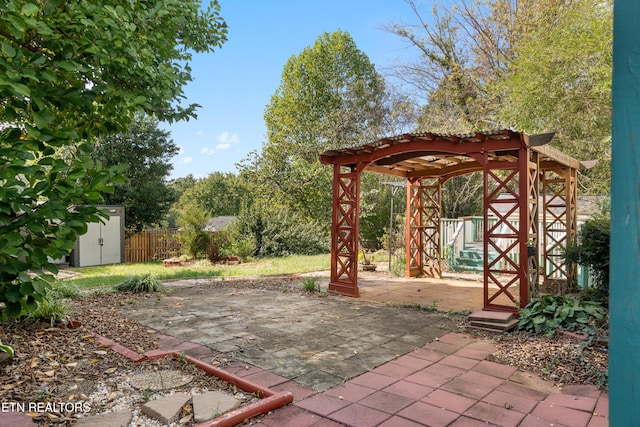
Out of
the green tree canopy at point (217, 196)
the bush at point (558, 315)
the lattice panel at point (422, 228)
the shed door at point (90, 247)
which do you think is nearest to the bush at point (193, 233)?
the shed door at point (90, 247)

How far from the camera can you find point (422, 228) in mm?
10344

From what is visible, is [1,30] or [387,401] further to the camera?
[387,401]

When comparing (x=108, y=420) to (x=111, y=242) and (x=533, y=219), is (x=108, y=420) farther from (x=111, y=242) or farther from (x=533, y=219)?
(x=111, y=242)

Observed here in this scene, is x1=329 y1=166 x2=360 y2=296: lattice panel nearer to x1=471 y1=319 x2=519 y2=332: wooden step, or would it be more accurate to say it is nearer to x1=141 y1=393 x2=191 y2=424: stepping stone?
x1=471 y1=319 x2=519 y2=332: wooden step

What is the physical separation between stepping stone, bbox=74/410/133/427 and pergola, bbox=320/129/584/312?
520cm

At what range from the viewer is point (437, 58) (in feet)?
61.8

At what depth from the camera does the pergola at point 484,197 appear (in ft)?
20.7

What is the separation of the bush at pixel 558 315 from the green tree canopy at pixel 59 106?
501 centimetres

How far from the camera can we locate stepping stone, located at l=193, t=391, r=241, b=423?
309cm

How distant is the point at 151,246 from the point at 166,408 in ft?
51.3

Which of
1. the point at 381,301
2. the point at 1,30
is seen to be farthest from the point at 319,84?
the point at 1,30

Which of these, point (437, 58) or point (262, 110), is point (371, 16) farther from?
point (262, 110)

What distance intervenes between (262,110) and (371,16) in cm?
830

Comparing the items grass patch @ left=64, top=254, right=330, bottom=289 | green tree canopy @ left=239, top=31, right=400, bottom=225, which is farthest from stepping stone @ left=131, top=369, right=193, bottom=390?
green tree canopy @ left=239, top=31, right=400, bottom=225
